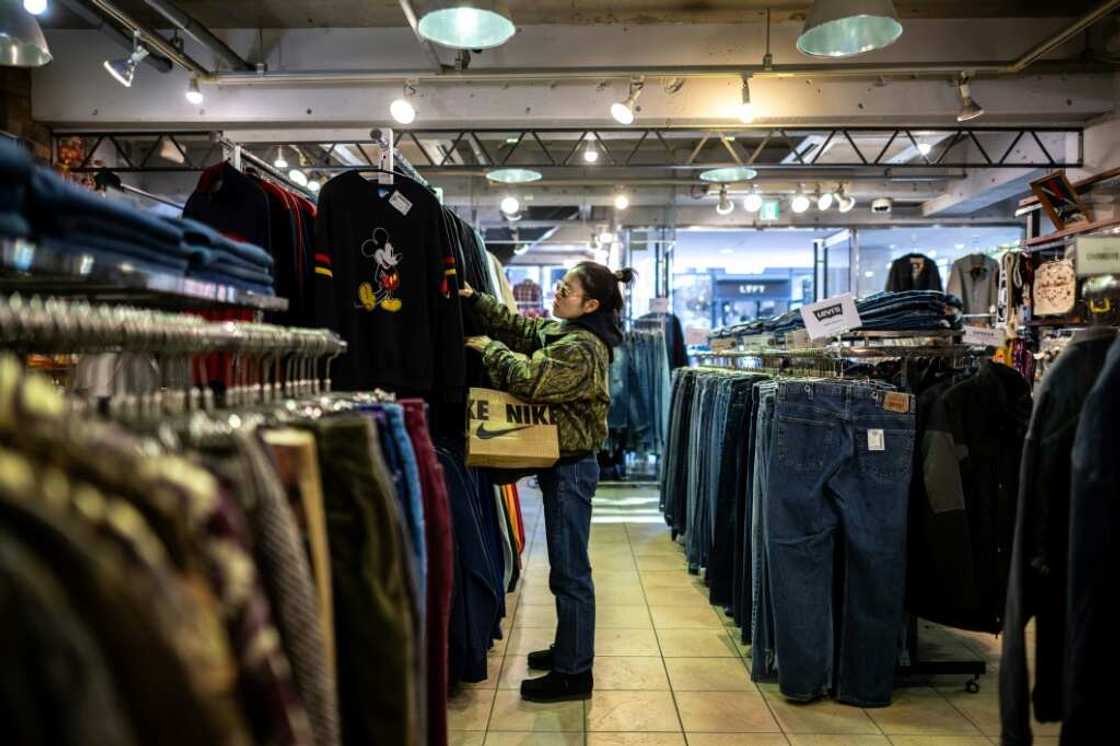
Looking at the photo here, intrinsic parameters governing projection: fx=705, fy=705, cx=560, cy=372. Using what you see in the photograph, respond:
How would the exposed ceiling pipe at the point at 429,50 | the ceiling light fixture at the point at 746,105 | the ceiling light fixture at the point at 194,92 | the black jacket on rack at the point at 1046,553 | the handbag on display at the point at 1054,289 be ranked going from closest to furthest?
the black jacket on rack at the point at 1046,553 < the handbag on display at the point at 1054,289 < the exposed ceiling pipe at the point at 429,50 < the ceiling light fixture at the point at 746,105 < the ceiling light fixture at the point at 194,92

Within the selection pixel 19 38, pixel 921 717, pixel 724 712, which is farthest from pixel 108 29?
pixel 921 717

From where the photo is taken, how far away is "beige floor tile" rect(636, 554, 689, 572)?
14.8 ft

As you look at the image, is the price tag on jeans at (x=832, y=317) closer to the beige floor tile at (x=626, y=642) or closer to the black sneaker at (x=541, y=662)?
the beige floor tile at (x=626, y=642)

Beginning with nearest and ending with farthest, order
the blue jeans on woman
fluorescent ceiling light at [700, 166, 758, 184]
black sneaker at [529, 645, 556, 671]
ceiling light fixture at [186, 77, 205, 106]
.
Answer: the blue jeans on woman
black sneaker at [529, 645, 556, 671]
ceiling light fixture at [186, 77, 205, 106]
fluorescent ceiling light at [700, 166, 758, 184]

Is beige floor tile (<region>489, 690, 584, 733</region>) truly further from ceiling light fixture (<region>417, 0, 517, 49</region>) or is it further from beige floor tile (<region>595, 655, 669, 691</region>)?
ceiling light fixture (<region>417, 0, 517, 49</region>)

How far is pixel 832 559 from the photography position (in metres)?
2.67

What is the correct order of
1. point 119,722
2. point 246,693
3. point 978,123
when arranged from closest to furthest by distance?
point 119,722 < point 246,693 < point 978,123

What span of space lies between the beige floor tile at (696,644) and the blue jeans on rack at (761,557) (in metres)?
0.32

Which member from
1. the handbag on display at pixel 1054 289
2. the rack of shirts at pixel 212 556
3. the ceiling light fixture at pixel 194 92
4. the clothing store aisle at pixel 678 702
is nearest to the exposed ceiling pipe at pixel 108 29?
the ceiling light fixture at pixel 194 92

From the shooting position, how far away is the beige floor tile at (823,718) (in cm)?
253

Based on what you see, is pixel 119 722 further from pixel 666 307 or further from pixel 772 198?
pixel 772 198

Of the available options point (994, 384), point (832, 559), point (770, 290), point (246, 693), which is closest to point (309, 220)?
point (246, 693)

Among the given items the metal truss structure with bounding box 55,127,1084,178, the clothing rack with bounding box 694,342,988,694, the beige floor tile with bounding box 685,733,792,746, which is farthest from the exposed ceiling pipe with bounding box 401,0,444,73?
the beige floor tile with bounding box 685,733,792,746

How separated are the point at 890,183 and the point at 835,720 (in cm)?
795
